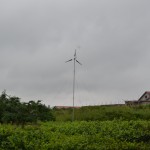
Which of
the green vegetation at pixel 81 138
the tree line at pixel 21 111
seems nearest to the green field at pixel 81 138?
the green vegetation at pixel 81 138

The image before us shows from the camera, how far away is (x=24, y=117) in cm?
1734

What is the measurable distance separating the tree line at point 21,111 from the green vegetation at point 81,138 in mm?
3172

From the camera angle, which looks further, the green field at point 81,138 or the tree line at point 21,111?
the tree line at point 21,111

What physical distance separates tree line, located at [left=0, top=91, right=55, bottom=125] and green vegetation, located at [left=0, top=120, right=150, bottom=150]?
10.4ft

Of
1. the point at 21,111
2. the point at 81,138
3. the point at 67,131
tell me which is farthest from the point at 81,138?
the point at 21,111

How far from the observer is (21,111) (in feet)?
57.3

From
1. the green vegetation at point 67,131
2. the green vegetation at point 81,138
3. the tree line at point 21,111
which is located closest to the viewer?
the green vegetation at point 81,138

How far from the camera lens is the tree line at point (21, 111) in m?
17.4

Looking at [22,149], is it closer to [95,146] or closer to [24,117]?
[95,146]

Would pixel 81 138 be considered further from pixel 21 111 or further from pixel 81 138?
pixel 21 111

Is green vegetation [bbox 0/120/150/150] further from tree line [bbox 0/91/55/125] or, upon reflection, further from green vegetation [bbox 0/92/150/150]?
tree line [bbox 0/91/55/125]

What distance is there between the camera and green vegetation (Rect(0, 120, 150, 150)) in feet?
28.6

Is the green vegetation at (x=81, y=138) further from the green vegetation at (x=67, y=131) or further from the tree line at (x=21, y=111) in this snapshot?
the tree line at (x=21, y=111)

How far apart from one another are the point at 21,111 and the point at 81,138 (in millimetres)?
8274
